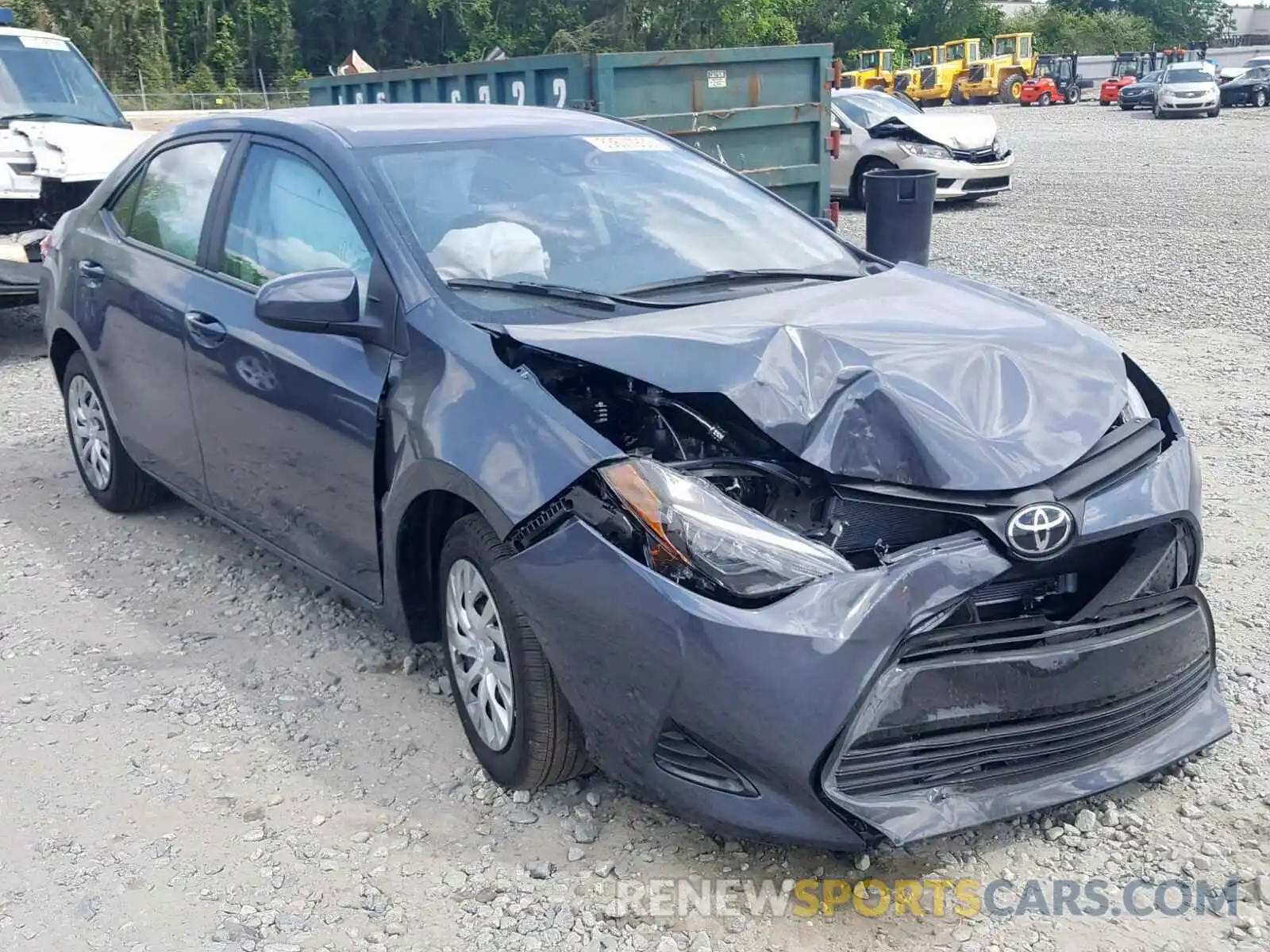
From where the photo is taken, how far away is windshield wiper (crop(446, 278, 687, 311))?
3582 millimetres

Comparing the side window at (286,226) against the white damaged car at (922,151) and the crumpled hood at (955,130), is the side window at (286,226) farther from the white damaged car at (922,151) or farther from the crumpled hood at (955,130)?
the crumpled hood at (955,130)

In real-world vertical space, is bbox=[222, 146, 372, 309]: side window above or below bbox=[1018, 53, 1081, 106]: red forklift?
above

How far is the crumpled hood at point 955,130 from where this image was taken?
1600cm

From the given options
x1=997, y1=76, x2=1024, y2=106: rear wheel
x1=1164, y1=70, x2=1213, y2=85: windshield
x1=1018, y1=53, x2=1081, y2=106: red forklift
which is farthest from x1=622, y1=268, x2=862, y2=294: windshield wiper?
x1=997, y1=76, x2=1024, y2=106: rear wheel

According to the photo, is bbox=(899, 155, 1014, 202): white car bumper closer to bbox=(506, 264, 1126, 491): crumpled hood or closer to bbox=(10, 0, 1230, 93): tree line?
bbox=(506, 264, 1126, 491): crumpled hood

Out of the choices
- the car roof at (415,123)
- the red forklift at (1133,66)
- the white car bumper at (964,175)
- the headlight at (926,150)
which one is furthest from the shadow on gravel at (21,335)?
the red forklift at (1133,66)

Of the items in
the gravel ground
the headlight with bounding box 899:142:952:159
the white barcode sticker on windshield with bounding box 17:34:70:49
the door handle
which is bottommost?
the gravel ground

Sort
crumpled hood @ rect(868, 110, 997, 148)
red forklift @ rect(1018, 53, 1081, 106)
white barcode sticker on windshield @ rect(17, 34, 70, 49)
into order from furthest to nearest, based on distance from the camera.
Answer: red forklift @ rect(1018, 53, 1081, 106) < crumpled hood @ rect(868, 110, 997, 148) < white barcode sticker on windshield @ rect(17, 34, 70, 49)

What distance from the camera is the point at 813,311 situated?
11.4 ft

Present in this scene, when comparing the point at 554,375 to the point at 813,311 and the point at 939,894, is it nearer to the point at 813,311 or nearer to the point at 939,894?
the point at 813,311

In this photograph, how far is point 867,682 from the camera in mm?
2650

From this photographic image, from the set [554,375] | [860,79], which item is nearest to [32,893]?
[554,375]

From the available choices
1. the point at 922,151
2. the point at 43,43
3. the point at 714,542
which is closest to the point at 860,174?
the point at 922,151

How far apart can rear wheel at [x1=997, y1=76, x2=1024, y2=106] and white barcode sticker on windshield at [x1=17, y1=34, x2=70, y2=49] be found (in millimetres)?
42821
